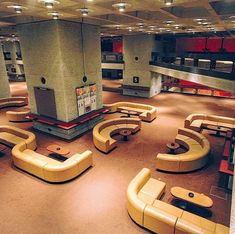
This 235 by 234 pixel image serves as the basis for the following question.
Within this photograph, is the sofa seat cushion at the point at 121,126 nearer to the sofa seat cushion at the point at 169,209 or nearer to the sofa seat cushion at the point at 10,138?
the sofa seat cushion at the point at 10,138

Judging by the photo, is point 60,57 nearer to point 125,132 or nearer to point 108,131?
point 108,131

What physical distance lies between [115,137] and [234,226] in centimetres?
950

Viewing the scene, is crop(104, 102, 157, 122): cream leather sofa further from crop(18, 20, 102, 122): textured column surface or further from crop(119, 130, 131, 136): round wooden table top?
crop(18, 20, 102, 122): textured column surface

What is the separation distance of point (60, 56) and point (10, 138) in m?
4.82

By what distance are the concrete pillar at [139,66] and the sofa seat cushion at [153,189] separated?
13082mm

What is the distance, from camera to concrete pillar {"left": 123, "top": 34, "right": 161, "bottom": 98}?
17922 mm

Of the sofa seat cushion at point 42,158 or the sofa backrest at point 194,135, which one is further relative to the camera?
the sofa backrest at point 194,135

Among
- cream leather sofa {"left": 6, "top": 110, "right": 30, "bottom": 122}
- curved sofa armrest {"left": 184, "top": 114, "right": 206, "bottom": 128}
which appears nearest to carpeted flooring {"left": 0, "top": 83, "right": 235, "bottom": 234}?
curved sofa armrest {"left": 184, "top": 114, "right": 206, "bottom": 128}

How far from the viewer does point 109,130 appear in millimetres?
11000

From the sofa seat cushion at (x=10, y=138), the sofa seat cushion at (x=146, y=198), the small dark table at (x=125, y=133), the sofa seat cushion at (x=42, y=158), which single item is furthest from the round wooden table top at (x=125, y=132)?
the sofa seat cushion at (x=10, y=138)

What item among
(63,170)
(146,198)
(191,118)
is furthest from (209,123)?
(63,170)

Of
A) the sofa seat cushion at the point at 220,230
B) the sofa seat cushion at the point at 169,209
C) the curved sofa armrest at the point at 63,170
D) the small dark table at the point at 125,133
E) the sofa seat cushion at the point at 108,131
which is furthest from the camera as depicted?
the sofa seat cushion at the point at 108,131

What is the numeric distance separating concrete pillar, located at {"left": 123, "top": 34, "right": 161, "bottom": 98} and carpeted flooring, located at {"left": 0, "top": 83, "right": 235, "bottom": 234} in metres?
8.55

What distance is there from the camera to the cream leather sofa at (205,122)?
439 inches
